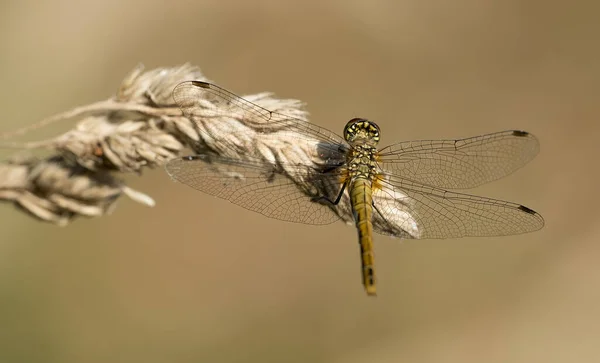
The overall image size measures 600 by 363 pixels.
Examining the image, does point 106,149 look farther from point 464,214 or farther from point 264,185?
point 464,214

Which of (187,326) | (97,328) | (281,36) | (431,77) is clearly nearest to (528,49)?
(431,77)

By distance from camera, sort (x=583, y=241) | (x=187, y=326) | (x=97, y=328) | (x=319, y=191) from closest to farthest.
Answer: (x=319, y=191) → (x=97, y=328) → (x=187, y=326) → (x=583, y=241)

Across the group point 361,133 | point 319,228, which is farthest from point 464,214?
point 319,228

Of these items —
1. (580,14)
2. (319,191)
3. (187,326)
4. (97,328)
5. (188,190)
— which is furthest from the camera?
(580,14)

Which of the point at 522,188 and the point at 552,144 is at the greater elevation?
the point at 552,144

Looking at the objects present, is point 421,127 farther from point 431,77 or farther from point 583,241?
point 583,241

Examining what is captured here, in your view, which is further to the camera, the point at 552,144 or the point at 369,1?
the point at 369,1

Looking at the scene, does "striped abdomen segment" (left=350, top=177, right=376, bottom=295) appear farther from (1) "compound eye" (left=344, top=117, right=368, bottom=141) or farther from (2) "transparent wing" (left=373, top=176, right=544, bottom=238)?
(1) "compound eye" (left=344, top=117, right=368, bottom=141)

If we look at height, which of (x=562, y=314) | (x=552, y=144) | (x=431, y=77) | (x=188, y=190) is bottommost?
(x=562, y=314)
